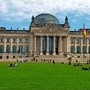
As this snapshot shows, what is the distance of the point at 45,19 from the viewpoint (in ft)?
504

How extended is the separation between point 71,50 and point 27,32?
80.4ft

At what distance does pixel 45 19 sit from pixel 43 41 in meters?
13.9

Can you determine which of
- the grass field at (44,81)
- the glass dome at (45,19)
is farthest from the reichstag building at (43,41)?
the grass field at (44,81)

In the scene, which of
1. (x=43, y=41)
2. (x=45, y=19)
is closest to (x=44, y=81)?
(x=43, y=41)

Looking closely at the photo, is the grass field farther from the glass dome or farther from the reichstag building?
the glass dome

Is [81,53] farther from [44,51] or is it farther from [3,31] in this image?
[3,31]

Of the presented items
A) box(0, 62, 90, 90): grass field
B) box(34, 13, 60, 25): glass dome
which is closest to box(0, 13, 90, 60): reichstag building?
box(34, 13, 60, 25): glass dome

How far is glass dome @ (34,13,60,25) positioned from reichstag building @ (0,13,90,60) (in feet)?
Answer: 7.37

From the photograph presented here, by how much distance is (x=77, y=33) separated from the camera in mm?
149375

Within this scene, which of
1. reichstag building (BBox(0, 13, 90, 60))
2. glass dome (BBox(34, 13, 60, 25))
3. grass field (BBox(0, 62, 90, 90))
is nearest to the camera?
grass field (BBox(0, 62, 90, 90))

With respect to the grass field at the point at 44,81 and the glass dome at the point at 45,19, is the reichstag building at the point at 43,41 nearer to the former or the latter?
the glass dome at the point at 45,19

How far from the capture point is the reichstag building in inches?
5655

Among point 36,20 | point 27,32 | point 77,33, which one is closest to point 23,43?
point 27,32

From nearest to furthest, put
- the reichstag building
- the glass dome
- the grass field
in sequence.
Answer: the grass field < the reichstag building < the glass dome
